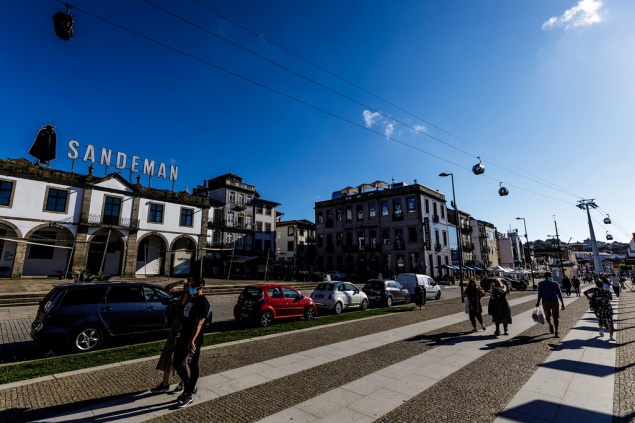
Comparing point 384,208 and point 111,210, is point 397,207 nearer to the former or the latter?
point 384,208

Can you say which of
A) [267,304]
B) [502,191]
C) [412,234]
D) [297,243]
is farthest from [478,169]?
[297,243]

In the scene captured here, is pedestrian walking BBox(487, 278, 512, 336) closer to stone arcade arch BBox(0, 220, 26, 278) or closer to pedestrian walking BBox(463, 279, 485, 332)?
pedestrian walking BBox(463, 279, 485, 332)

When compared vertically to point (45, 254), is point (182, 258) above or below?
below

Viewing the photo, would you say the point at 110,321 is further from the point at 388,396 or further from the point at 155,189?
the point at 155,189

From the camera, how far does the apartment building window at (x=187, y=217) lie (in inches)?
1359

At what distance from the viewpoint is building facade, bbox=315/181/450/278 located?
41.2 m

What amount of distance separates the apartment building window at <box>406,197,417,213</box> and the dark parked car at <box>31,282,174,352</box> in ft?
123

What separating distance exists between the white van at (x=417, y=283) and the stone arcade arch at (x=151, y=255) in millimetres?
25042

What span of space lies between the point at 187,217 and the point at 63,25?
3040 cm

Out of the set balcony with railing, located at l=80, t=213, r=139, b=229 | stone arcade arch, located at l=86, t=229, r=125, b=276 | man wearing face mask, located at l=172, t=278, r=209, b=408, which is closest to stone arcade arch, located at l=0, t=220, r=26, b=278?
balcony with railing, located at l=80, t=213, r=139, b=229

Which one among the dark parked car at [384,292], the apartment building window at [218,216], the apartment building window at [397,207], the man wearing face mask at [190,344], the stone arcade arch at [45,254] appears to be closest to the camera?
the man wearing face mask at [190,344]

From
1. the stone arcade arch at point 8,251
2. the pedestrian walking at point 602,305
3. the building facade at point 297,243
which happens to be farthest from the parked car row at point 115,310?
the building facade at point 297,243

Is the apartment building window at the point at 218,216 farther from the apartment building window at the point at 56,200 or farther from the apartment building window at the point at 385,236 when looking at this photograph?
the apartment building window at the point at 385,236

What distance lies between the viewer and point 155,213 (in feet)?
106
